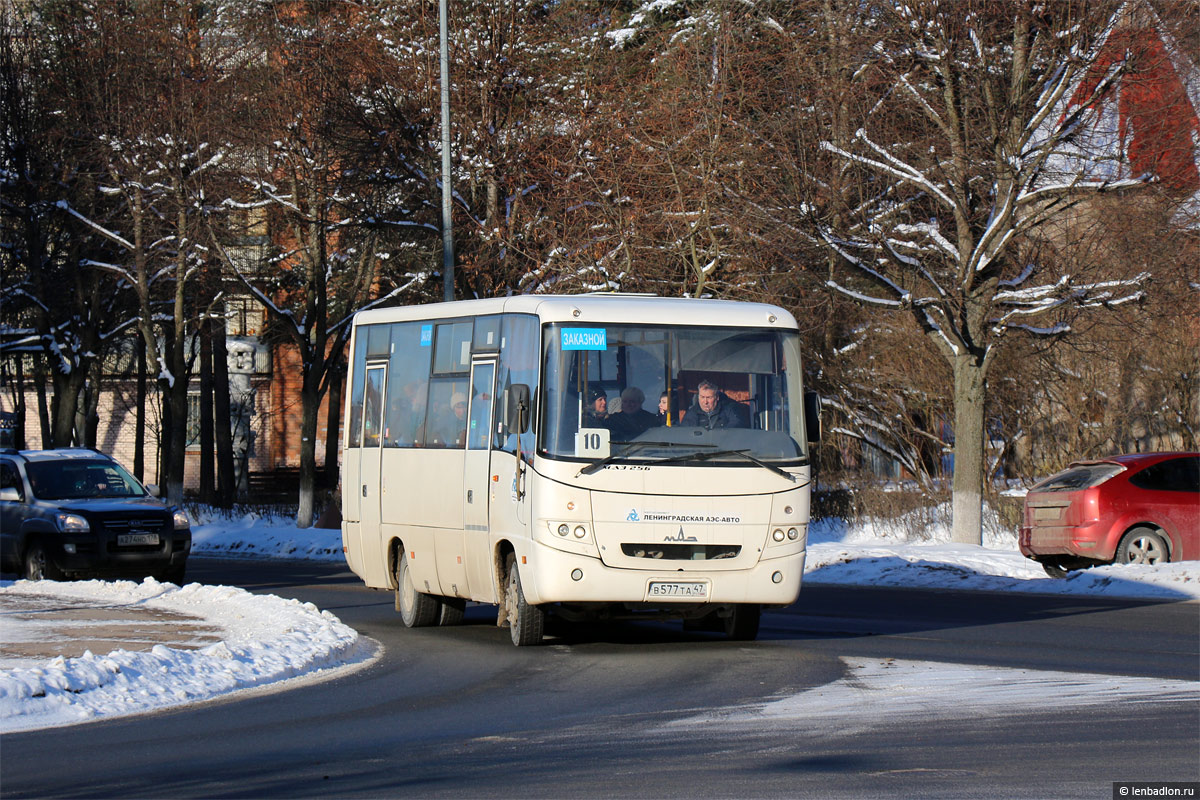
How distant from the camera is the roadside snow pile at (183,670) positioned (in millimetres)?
10328

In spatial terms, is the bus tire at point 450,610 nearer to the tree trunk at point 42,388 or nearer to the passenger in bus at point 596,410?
the passenger in bus at point 596,410

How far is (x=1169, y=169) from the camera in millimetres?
23375

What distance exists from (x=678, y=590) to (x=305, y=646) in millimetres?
3117

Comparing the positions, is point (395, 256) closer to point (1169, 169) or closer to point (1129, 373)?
point (1129, 373)

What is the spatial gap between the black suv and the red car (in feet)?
37.8

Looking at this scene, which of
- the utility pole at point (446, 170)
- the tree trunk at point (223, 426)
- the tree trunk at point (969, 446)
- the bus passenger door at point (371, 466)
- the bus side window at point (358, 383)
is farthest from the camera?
the tree trunk at point (223, 426)

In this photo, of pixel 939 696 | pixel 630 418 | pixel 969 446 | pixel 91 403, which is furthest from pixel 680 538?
pixel 91 403

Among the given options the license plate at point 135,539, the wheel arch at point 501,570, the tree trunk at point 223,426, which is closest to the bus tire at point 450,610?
the wheel arch at point 501,570

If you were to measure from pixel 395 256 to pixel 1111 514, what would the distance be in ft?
71.1

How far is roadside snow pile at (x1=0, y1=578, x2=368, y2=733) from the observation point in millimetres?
10328

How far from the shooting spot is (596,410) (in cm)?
1331

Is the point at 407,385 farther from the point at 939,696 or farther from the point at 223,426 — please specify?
the point at 223,426

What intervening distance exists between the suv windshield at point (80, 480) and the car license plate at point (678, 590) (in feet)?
38.5

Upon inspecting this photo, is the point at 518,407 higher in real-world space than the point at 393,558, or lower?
higher
